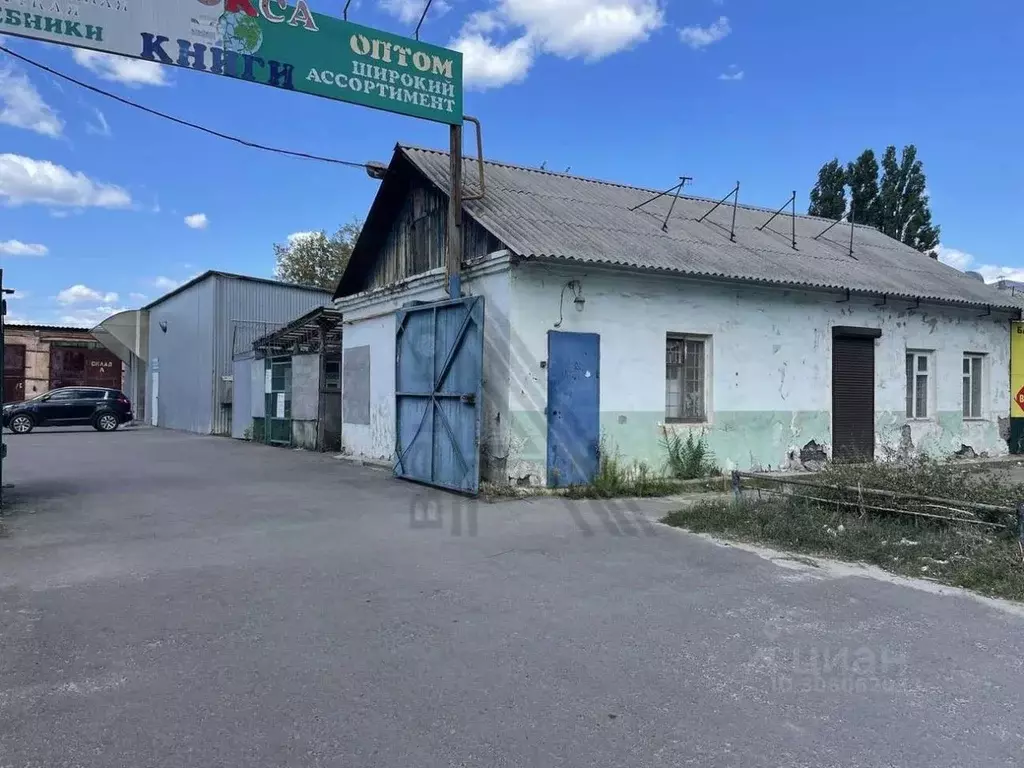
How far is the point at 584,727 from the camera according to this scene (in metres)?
3.67

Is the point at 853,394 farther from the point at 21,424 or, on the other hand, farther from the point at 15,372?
the point at 15,372

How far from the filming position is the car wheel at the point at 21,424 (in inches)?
1008

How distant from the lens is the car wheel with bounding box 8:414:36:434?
25.6 metres

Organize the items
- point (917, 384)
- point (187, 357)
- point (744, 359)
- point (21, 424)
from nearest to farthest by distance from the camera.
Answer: point (744, 359) < point (917, 384) < point (21, 424) < point (187, 357)

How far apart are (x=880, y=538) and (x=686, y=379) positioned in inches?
226

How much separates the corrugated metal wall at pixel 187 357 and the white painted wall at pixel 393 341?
12238mm

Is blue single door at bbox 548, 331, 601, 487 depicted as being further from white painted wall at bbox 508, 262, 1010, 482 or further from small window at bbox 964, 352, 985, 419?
small window at bbox 964, 352, 985, 419

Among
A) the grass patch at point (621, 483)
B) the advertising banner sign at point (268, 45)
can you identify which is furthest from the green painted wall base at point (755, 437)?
the advertising banner sign at point (268, 45)

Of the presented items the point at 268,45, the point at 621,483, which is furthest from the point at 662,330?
the point at 268,45

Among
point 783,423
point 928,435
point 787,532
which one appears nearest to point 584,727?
point 787,532

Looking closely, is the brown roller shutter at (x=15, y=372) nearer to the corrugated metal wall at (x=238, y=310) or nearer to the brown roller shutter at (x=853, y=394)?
the corrugated metal wall at (x=238, y=310)

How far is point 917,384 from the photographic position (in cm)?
1631

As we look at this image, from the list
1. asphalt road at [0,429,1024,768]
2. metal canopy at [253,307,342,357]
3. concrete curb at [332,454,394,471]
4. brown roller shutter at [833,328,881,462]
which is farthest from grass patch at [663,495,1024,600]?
metal canopy at [253,307,342,357]

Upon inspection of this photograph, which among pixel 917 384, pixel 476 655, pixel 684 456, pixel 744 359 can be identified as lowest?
pixel 476 655
